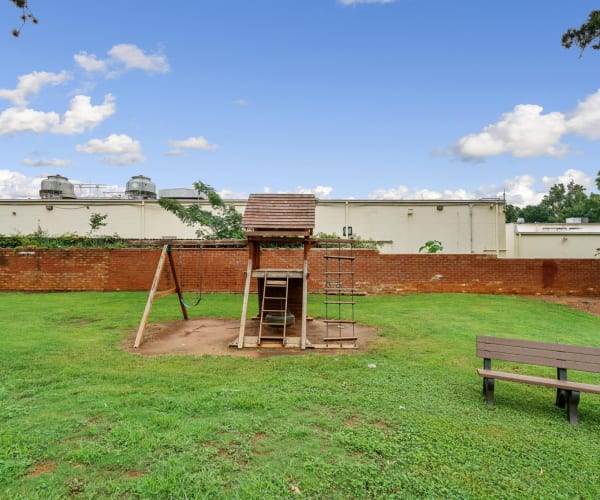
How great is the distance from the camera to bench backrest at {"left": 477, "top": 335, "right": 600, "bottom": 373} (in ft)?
14.6

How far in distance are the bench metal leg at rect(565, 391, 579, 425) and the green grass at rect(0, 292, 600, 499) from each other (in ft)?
0.36

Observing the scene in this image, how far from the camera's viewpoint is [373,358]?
6629 millimetres

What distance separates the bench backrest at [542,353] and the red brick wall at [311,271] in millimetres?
9772

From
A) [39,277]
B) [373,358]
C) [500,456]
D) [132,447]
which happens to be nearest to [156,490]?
[132,447]

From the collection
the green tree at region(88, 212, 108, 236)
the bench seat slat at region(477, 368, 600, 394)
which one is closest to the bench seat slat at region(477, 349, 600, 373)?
the bench seat slat at region(477, 368, 600, 394)

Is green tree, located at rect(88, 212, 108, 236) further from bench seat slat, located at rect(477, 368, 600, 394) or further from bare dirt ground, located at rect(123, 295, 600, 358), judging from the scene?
bench seat slat, located at rect(477, 368, 600, 394)

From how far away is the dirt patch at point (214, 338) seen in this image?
23.4ft

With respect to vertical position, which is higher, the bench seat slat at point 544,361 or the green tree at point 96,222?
the green tree at point 96,222

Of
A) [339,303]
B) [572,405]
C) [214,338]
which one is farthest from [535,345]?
[214,338]

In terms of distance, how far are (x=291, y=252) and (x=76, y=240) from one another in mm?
8798

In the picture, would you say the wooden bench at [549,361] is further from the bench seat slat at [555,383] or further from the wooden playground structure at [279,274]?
the wooden playground structure at [279,274]

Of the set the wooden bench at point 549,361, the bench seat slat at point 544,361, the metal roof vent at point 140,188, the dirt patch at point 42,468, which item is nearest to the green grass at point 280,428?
the dirt patch at point 42,468

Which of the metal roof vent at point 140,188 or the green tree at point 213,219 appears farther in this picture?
the metal roof vent at point 140,188

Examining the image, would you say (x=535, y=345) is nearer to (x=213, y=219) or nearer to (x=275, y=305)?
(x=275, y=305)
